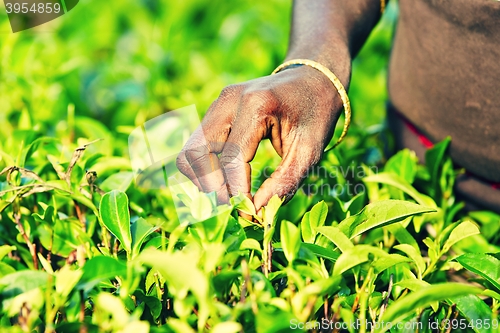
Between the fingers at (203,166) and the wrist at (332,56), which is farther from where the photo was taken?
the wrist at (332,56)

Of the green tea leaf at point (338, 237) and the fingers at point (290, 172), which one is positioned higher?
the fingers at point (290, 172)

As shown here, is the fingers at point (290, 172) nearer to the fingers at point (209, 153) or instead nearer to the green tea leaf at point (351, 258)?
the fingers at point (209, 153)

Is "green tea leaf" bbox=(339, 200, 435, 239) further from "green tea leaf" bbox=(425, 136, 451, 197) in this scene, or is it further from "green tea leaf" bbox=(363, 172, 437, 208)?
"green tea leaf" bbox=(425, 136, 451, 197)

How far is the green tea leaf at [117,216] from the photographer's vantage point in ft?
3.41

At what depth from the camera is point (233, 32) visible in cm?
302

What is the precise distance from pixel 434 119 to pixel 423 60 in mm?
182

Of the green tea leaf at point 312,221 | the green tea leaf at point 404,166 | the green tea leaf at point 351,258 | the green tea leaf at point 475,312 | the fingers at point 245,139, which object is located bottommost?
the green tea leaf at point 404,166

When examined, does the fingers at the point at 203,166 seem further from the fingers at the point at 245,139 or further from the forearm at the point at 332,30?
the forearm at the point at 332,30

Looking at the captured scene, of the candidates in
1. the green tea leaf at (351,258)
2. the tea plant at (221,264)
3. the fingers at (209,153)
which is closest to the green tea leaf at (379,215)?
the tea plant at (221,264)

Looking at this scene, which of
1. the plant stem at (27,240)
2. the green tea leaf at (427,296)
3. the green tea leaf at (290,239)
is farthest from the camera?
the plant stem at (27,240)

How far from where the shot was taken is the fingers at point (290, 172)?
110cm

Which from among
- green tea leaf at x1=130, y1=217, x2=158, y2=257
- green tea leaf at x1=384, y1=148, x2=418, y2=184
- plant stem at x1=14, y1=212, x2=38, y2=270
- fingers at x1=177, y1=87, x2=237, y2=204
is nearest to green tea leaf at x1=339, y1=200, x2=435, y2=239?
fingers at x1=177, y1=87, x2=237, y2=204

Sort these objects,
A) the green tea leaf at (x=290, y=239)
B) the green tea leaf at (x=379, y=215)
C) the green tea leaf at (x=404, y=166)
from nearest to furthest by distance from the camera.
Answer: the green tea leaf at (x=290, y=239)
the green tea leaf at (x=379, y=215)
the green tea leaf at (x=404, y=166)

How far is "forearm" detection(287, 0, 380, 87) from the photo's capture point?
139cm
